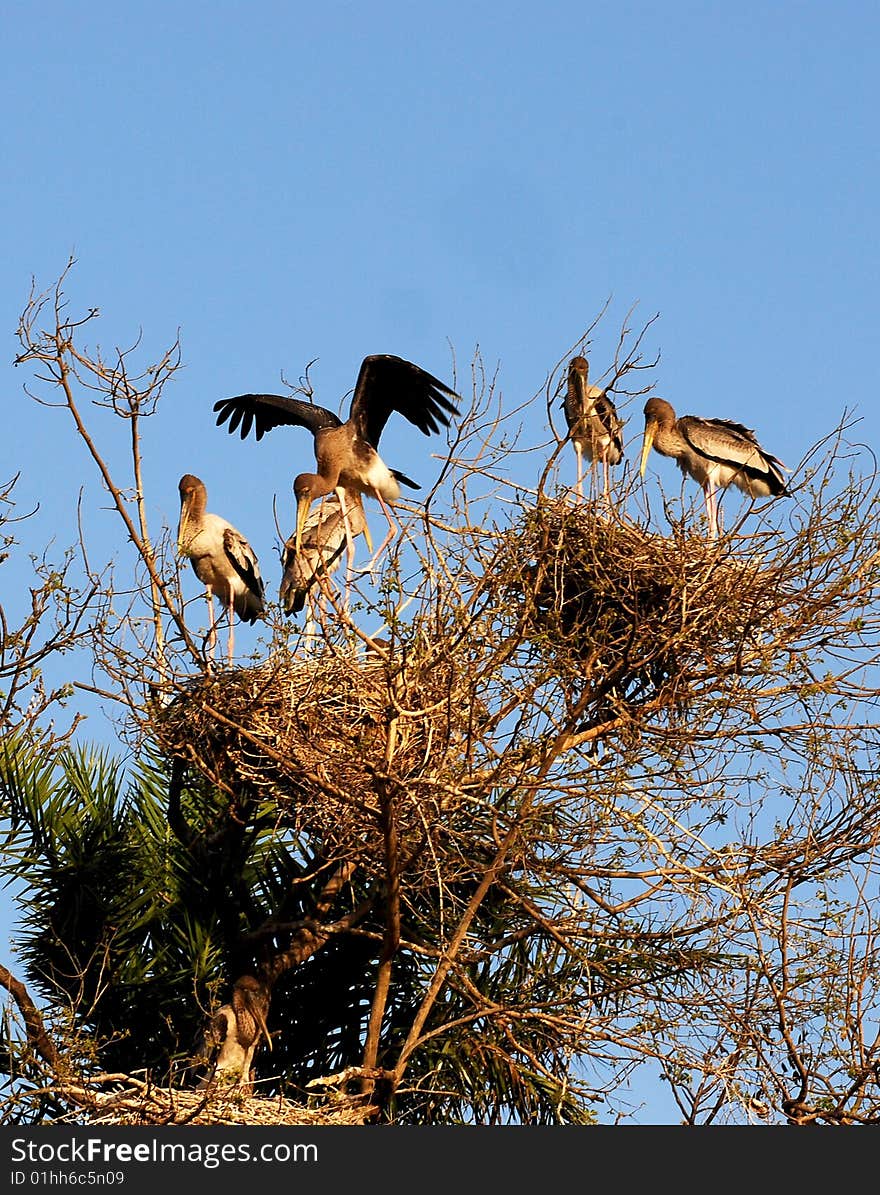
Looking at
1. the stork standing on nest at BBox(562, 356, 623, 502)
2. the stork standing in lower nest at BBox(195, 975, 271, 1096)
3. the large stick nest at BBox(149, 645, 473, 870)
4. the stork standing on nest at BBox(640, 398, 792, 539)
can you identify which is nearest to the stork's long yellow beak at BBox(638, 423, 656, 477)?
the stork standing on nest at BBox(640, 398, 792, 539)

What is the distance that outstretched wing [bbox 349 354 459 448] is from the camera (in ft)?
36.8

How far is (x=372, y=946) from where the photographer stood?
32.1 feet

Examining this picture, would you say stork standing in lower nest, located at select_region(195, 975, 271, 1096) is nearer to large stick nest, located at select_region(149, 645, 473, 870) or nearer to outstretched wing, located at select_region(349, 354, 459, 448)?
large stick nest, located at select_region(149, 645, 473, 870)

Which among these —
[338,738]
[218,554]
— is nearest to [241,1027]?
[338,738]

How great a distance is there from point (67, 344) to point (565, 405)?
469cm

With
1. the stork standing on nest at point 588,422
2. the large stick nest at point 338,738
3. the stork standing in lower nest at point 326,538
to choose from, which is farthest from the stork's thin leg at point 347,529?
the large stick nest at point 338,738

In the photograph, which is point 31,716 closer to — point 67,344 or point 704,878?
point 67,344

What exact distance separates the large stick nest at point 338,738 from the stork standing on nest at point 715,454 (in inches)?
138

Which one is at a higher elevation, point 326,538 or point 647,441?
point 647,441

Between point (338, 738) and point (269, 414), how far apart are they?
4881 mm

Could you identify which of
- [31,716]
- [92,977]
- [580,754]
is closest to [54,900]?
[92,977]

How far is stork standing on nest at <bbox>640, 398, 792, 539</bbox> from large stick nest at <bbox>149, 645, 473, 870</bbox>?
3498 millimetres

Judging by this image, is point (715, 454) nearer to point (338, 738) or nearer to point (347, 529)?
point (347, 529)

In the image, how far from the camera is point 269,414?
41.8ft
